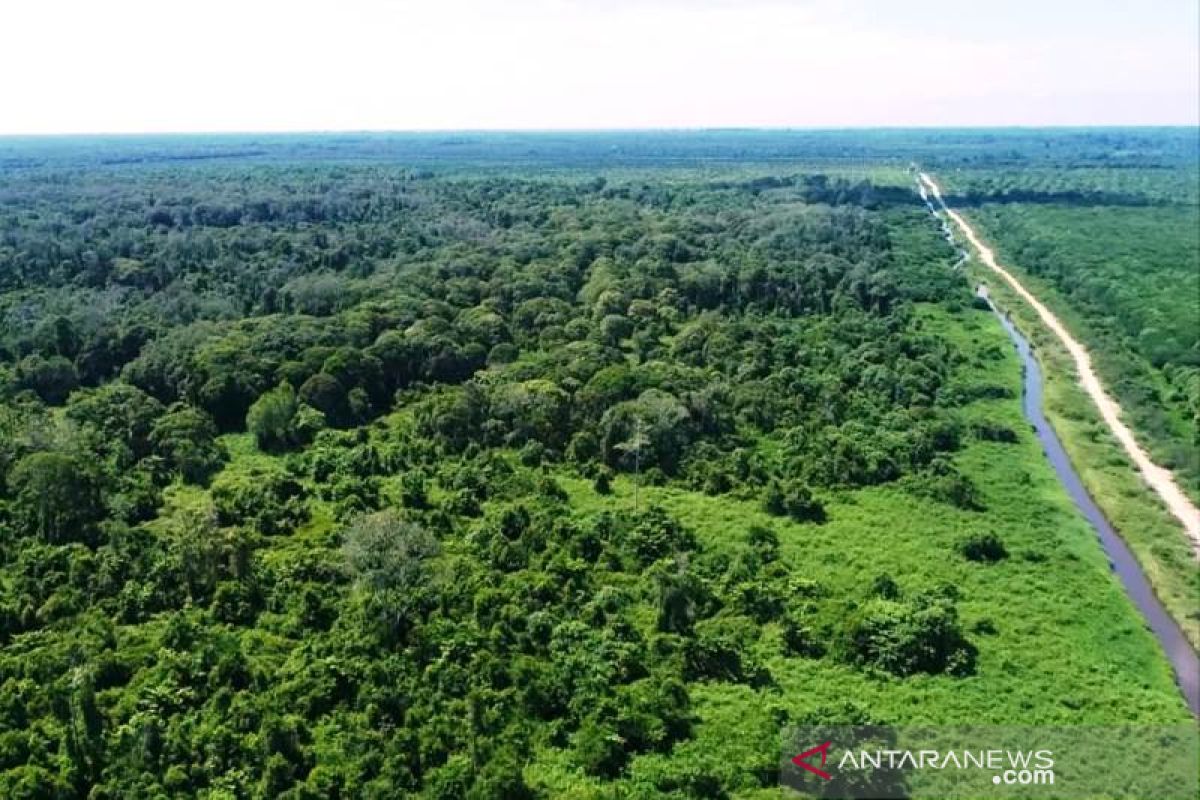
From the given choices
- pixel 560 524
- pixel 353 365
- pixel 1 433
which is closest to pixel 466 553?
pixel 560 524

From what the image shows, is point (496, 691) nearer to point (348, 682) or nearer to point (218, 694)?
point (348, 682)

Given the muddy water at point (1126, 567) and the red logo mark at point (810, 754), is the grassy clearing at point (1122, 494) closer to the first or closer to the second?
the muddy water at point (1126, 567)

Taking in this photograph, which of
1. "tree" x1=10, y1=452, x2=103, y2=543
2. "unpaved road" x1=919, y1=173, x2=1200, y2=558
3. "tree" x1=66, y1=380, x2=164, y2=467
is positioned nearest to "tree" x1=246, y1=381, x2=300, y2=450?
"tree" x1=66, y1=380, x2=164, y2=467

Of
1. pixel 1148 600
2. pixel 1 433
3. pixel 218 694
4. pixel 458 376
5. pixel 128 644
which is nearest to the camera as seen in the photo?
pixel 218 694

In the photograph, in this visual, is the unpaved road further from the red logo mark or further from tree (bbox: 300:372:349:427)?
tree (bbox: 300:372:349:427)

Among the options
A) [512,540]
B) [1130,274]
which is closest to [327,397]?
[512,540]
